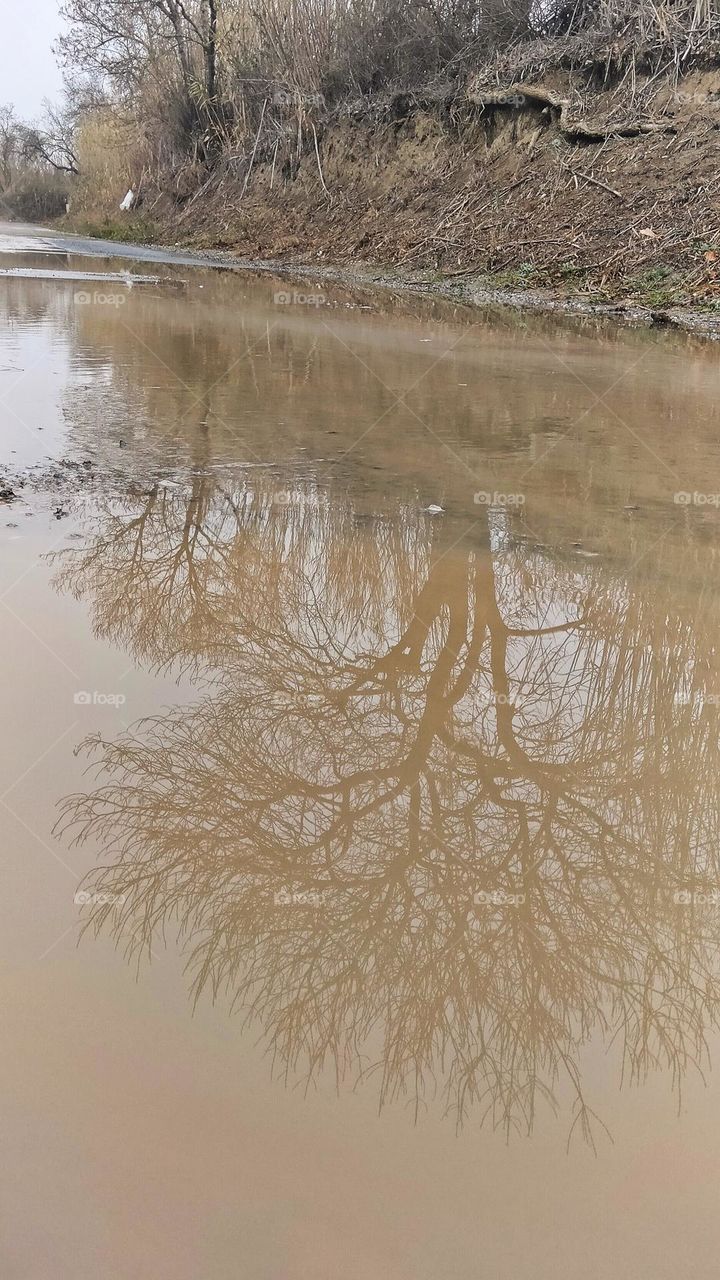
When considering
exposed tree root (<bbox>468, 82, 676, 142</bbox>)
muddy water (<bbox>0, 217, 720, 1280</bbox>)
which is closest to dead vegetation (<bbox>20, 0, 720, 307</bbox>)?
exposed tree root (<bbox>468, 82, 676, 142</bbox>)

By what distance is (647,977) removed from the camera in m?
1.87

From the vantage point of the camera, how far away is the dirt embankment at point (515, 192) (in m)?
13.6

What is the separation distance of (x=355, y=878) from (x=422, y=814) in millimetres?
305

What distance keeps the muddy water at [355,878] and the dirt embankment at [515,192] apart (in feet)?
31.7

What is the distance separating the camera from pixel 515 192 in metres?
16.8

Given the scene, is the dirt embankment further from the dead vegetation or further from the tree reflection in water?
the tree reflection in water

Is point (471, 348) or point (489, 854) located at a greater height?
point (471, 348)

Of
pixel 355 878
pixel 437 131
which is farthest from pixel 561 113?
pixel 355 878

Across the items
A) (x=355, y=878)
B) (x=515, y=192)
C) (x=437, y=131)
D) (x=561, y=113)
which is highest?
(x=437, y=131)

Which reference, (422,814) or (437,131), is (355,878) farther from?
(437,131)

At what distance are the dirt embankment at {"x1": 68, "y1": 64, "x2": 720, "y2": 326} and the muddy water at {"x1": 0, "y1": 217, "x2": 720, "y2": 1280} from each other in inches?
380

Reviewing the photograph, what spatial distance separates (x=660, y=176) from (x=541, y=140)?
3.47 meters

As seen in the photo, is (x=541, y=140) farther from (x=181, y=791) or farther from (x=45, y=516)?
(x=181, y=791)

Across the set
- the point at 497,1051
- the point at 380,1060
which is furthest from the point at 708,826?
the point at 380,1060
